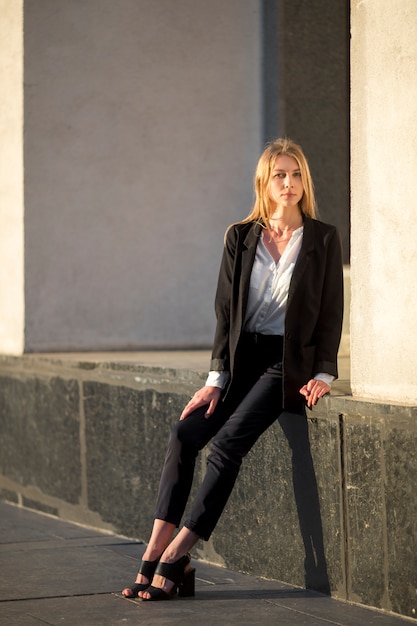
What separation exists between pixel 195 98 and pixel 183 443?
3.95 meters

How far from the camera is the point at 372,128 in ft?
17.3

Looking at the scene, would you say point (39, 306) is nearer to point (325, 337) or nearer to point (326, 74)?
point (326, 74)

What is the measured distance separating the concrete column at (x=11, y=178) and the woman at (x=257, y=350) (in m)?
3.10

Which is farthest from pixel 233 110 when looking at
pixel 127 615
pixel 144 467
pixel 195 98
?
pixel 127 615

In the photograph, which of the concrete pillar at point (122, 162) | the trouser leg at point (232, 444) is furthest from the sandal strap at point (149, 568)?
the concrete pillar at point (122, 162)

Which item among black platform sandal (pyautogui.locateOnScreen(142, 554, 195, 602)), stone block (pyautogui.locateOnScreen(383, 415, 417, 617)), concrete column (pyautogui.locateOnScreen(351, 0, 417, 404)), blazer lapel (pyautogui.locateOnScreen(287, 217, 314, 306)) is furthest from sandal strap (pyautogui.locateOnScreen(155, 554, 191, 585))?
blazer lapel (pyautogui.locateOnScreen(287, 217, 314, 306))

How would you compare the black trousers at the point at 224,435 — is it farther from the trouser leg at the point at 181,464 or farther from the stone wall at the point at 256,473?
the stone wall at the point at 256,473

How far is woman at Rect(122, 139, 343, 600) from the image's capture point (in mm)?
5418

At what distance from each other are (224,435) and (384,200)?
1.23 metres

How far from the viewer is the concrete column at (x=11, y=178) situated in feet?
27.8

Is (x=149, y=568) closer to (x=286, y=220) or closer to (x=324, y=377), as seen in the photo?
(x=324, y=377)

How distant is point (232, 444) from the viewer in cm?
546

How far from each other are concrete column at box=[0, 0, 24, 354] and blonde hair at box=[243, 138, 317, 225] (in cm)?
307

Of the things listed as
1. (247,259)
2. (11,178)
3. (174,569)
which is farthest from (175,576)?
(11,178)
